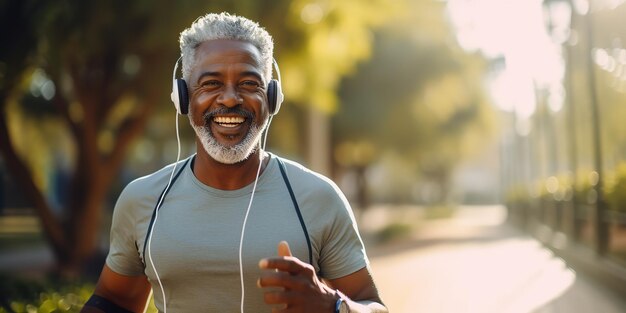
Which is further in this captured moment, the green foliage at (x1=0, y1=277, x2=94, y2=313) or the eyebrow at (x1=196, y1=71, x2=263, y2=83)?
the green foliage at (x1=0, y1=277, x2=94, y2=313)

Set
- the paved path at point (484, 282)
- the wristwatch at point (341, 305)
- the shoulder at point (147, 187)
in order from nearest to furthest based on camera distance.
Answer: the wristwatch at point (341, 305)
the shoulder at point (147, 187)
the paved path at point (484, 282)

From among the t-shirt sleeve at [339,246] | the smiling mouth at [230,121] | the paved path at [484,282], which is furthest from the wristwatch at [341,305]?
the paved path at [484,282]

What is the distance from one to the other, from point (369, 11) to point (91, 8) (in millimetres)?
5396

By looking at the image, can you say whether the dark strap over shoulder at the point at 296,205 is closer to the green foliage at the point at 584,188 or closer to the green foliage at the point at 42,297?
the green foliage at the point at 42,297

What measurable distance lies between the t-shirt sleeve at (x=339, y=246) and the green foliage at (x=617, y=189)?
1055cm

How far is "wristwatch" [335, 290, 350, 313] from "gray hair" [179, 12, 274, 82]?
85 centimetres

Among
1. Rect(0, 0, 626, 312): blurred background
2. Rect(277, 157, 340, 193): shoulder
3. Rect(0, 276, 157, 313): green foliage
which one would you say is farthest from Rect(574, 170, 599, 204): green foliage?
Rect(277, 157, 340, 193): shoulder

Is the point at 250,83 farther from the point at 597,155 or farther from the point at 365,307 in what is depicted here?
the point at 597,155

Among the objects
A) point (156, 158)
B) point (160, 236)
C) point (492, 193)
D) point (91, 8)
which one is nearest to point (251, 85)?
point (160, 236)

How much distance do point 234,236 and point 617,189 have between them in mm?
11325

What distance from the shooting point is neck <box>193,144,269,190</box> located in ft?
11.0

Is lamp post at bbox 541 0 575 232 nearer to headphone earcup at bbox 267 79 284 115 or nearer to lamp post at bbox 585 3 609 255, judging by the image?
lamp post at bbox 585 3 609 255

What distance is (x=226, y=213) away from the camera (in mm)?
3266

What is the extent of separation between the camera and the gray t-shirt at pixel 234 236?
320cm
